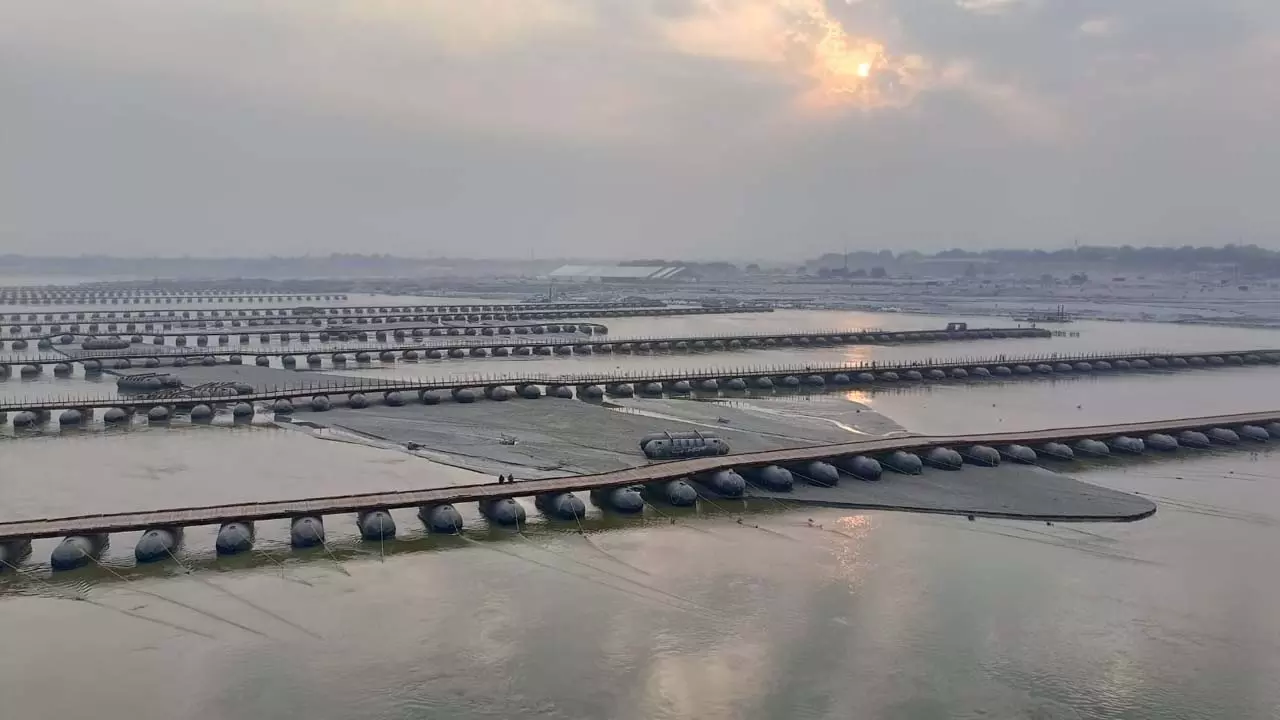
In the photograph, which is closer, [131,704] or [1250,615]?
[131,704]

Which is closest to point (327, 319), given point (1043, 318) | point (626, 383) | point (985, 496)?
point (626, 383)

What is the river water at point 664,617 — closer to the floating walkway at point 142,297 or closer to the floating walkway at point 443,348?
the floating walkway at point 443,348

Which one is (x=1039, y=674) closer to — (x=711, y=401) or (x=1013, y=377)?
(x=711, y=401)

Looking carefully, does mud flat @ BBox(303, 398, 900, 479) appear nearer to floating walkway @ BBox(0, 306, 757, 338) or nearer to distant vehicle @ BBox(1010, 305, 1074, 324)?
floating walkway @ BBox(0, 306, 757, 338)

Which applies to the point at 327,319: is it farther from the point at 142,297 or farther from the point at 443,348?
the point at 142,297

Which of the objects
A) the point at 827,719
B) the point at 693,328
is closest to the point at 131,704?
the point at 827,719

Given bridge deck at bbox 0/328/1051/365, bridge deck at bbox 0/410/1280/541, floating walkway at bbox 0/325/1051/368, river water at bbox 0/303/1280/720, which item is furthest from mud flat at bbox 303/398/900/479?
bridge deck at bbox 0/328/1051/365
